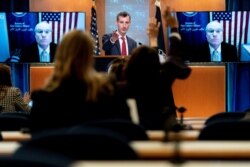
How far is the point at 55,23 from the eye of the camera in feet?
36.2

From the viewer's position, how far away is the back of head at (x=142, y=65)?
178 inches

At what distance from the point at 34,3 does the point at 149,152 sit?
10223mm

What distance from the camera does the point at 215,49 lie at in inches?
426

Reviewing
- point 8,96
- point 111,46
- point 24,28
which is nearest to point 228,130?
point 8,96

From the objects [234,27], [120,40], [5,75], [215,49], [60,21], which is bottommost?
[5,75]

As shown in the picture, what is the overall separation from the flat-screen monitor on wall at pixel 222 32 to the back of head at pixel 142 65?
636cm

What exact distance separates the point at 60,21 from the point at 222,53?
343 cm

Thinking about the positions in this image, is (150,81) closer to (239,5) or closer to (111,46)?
(111,46)

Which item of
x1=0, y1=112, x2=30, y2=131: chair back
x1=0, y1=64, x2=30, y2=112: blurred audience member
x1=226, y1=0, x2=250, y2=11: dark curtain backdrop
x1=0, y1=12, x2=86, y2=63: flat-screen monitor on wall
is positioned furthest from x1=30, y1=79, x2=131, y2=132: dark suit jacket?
x1=226, y1=0, x2=250, y2=11: dark curtain backdrop

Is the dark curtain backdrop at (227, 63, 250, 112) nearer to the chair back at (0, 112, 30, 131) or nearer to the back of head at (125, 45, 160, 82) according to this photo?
the back of head at (125, 45, 160, 82)

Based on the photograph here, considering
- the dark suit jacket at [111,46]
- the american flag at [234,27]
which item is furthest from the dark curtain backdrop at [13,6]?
the american flag at [234,27]

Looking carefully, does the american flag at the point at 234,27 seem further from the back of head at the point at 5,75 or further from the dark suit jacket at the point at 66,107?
the dark suit jacket at the point at 66,107

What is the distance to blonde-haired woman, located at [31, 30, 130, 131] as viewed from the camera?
3311 mm

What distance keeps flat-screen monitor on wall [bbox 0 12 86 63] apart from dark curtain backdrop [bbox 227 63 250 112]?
3.48m
